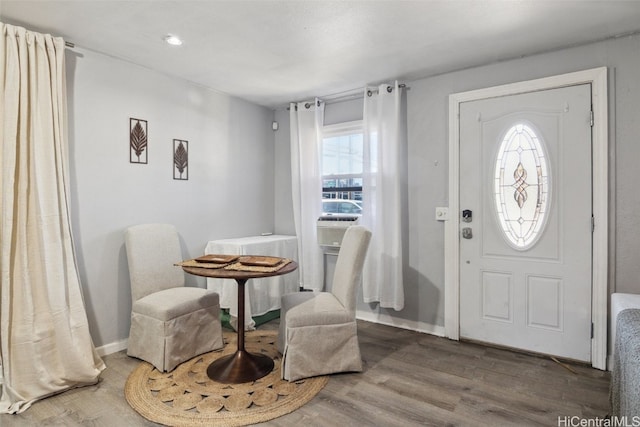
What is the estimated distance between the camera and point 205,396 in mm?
2236

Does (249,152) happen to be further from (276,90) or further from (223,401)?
(223,401)

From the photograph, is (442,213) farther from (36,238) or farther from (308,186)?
(36,238)

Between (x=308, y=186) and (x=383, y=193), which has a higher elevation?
(x=308, y=186)

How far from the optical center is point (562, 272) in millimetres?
2768

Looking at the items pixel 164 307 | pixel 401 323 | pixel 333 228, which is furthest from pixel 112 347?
pixel 401 323

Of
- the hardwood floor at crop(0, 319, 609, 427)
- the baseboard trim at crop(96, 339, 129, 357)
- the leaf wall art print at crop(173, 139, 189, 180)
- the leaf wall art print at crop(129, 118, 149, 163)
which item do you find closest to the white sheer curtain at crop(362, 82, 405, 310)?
the hardwood floor at crop(0, 319, 609, 427)

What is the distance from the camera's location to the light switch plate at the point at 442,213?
3248mm

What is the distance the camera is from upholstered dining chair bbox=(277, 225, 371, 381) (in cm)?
242

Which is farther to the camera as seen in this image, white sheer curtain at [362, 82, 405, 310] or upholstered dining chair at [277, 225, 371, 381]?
white sheer curtain at [362, 82, 405, 310]

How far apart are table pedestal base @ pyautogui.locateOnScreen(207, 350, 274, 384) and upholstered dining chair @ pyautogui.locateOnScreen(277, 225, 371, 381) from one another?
21 cm

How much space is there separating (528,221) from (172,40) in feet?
10.1

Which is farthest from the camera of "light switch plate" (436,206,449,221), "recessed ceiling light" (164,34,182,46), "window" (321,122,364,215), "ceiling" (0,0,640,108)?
"window" (321,122,364,215)

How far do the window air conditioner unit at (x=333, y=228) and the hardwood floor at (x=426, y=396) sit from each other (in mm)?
1264

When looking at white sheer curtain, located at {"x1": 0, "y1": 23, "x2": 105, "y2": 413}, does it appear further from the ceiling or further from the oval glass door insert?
the oval glass door insert
